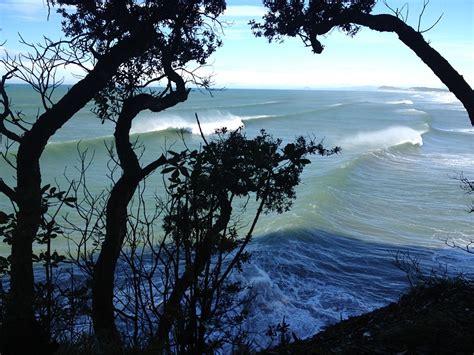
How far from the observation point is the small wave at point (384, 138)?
1300 inches

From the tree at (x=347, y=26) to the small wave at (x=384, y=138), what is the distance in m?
24.9

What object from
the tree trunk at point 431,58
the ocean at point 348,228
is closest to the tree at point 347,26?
the tree trunk at point 431,58

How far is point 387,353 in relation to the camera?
4.00 m

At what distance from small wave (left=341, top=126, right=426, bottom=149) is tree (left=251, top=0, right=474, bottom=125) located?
24862 millimetres

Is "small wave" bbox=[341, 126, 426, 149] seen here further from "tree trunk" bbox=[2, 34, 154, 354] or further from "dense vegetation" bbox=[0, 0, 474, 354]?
"tree trunk" bbox=[2, 34, 154, 354]

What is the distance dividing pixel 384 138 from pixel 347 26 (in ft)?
99.5

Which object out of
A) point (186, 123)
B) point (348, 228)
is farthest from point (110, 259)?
point (186, 123)

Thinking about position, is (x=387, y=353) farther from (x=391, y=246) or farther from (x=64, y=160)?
(x=64, y=160)

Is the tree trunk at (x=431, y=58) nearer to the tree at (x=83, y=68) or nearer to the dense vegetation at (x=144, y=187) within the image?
the dense vegetation at (x=144, y=187)

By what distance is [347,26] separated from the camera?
26.1ft

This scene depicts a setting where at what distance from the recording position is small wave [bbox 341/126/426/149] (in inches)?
1300

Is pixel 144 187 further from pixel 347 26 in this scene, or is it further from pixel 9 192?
pixel 347 26

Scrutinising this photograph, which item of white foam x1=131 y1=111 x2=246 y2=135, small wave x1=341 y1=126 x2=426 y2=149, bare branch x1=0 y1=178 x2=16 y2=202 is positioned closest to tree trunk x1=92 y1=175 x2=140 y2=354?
bare branch x1=0 y1=178 x2=16 y2=202

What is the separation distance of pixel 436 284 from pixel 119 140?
4.69 meters
